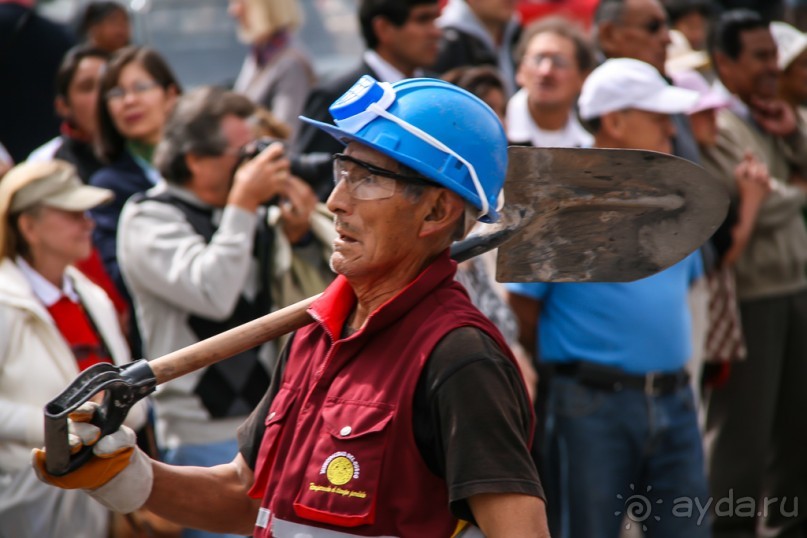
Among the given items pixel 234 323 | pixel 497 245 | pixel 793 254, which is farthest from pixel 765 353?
pixel 497 245

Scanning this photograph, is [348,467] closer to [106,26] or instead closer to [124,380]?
[124,380]

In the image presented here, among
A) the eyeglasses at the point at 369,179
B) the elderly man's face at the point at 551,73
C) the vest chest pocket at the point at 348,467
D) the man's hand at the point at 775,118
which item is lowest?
the man's hand at the point at 775,118

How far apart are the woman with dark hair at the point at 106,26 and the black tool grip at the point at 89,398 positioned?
486 centimetres

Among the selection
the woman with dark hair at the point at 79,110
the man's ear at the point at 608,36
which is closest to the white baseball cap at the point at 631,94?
the man's ear at the point at 608,36

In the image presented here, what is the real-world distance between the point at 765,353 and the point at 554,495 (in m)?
1.56

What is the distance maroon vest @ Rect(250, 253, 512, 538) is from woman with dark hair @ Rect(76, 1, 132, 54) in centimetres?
491

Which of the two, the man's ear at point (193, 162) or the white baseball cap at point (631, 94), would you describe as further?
the white baseball cap at point (631, 94)

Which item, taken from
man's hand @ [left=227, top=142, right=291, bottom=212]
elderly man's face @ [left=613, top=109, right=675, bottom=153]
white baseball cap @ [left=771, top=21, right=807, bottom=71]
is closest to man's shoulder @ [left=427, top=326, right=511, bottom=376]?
man's hand @ [left=227, top=142, right=291, bottom=212]

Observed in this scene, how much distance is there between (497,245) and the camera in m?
3.07

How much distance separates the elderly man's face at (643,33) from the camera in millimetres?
6691

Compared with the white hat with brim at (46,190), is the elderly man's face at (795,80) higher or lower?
lower

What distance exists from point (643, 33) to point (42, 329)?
3657 millimetres

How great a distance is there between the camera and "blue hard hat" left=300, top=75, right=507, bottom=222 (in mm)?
2604

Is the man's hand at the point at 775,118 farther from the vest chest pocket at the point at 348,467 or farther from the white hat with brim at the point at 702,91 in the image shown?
the vest chest pocket at the point at 348,467
